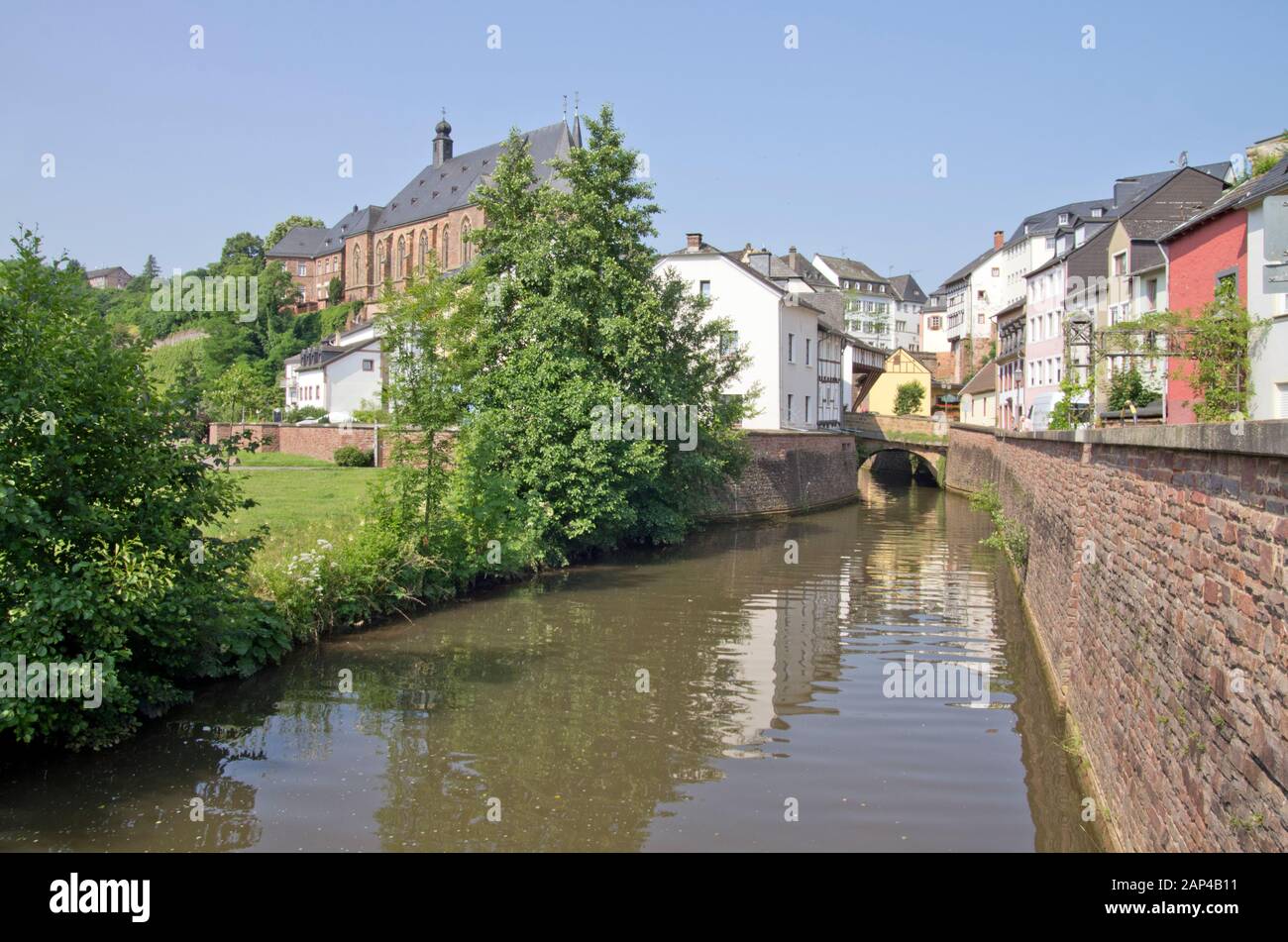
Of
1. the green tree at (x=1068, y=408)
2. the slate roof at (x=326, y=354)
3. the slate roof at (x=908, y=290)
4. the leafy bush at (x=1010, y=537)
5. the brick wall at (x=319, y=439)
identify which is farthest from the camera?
the slate roof at (x=908, y=290)

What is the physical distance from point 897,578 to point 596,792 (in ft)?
53.4

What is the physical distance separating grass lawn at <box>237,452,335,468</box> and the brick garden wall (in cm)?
3123

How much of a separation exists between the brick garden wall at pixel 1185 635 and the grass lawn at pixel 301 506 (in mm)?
9611

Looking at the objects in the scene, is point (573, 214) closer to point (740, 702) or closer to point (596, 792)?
point (740, 702)

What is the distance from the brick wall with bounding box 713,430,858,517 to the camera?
38.9 metres

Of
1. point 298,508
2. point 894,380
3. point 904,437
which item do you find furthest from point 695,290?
point 894,380

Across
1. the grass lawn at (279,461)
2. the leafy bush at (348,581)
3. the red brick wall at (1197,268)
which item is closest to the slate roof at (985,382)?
the red brick wall at (1197,268)

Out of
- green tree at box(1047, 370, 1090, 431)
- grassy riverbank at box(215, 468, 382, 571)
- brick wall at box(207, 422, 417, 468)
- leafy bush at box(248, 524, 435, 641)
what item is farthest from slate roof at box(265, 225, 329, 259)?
green tree at box(1047, 370, 1090, 431)

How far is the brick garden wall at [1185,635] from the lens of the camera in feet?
16.2

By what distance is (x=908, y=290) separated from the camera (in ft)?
422

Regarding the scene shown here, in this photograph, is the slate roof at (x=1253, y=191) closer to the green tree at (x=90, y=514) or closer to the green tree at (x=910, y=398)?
the green tree at (x=90, y=514)

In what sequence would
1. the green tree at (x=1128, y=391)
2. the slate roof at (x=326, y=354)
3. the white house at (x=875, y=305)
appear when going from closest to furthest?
1. the green tree at (x=1128, y=391)
2. the slate roof at (x=326, y=354)
3. the white house at (x=875, y=305)

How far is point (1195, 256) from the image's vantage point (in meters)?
27.3
